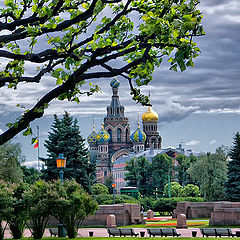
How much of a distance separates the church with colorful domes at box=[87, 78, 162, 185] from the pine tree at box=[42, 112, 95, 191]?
8106 centimetres

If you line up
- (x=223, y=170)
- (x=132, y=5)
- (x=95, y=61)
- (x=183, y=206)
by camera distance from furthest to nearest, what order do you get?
1. (x=223, y=170)
2. (x=183, y=206)
3. (x=132, y=5)
4. (x=95, y=61)

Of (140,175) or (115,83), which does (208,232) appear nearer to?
(140,175)

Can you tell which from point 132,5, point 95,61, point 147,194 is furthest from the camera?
point 147,194

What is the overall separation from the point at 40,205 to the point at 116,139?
11182 centimetres

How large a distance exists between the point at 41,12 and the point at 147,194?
7915 cm

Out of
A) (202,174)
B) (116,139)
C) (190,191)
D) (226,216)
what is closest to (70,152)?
(226,216)

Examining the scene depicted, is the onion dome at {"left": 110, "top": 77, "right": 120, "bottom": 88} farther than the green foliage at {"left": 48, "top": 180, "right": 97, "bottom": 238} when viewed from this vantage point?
Yes

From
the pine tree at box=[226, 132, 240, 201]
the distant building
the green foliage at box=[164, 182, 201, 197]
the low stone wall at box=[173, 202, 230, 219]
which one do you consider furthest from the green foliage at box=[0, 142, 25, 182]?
the distant building

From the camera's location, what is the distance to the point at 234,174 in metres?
46.6

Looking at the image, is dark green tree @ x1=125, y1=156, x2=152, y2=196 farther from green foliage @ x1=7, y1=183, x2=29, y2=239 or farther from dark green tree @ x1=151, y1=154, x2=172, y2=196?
green foliage @ x1=7, y1=183, x2=29, y2=239

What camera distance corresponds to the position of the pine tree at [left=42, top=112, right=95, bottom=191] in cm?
4159

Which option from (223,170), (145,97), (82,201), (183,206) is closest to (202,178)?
(223,170)

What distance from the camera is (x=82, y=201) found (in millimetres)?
21797

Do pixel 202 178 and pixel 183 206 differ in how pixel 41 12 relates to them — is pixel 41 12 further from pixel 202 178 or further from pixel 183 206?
pixel 202 178
